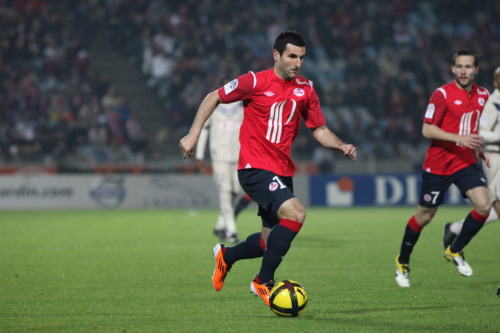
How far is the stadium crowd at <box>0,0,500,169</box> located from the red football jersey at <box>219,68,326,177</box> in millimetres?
15018

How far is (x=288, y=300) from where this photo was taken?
16.4 feet

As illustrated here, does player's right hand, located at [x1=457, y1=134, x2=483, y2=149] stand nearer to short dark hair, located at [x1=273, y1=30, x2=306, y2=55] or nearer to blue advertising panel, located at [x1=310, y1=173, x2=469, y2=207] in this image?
short dark hair, located at [x1=273, y1=30, x2=306, y2=55]

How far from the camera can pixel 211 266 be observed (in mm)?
8148

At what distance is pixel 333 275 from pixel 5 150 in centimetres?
1429

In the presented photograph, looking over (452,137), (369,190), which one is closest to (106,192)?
(369,190)

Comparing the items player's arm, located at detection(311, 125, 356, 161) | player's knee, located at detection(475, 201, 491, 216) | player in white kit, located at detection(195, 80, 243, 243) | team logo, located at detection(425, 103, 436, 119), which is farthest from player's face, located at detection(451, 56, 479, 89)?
player in white kit, located at detection(195, 80, 243, 243)

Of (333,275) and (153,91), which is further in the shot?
(153,91)

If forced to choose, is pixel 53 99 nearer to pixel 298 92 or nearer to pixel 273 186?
pixel 298 92

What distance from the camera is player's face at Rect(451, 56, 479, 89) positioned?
676cm

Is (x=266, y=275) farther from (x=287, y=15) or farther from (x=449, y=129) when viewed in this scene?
(x=287, y=15)

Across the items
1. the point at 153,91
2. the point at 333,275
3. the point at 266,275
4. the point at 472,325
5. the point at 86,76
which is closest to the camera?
the point at 472,325

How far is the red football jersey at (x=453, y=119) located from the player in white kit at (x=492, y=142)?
19cm

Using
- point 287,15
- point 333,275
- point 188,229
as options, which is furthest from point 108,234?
point 287,15

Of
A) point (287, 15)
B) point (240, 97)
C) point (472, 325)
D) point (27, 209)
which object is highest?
point (287, 15)
